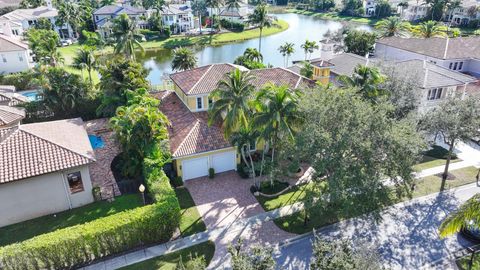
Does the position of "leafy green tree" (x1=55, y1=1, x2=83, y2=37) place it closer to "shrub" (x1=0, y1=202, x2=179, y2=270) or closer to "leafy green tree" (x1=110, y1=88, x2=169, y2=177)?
"leafy green tree" (x1=110, y1=88, x2=169, y2=177)

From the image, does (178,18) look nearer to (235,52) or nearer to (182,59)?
(235,52)

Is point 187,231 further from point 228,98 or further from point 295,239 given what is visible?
point 228,98

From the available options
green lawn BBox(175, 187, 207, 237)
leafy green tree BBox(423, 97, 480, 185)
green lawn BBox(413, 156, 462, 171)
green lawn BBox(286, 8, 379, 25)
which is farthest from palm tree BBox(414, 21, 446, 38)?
green lawn BBox(286, 8, 379, 25)

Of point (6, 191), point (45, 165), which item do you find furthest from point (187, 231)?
point (6, 191)

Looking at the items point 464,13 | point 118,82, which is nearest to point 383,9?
point 464,13

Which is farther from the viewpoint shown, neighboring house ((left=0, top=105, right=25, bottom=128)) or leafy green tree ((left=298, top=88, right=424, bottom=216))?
neighboring house ((left=0, top=105, right=25, bottom=128))

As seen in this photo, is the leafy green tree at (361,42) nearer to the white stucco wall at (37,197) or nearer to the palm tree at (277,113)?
the palm tree at (277,113)

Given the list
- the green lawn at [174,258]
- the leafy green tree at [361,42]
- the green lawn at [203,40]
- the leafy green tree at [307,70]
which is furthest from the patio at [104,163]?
the leafy green tree at [361,42]
